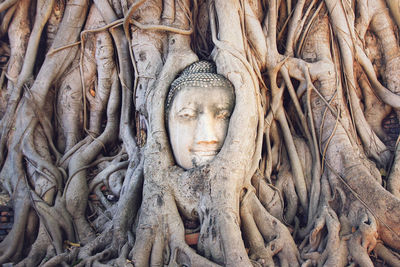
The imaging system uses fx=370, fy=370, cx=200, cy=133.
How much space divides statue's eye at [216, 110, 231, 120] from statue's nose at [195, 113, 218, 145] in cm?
7

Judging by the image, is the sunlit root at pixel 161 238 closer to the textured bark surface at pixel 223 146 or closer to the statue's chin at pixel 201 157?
the textured bark surface at pixel 223 146

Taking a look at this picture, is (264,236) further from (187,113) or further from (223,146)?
(187,113)

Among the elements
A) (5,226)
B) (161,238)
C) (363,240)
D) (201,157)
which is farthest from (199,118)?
(5,226)

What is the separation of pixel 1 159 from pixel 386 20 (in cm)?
387

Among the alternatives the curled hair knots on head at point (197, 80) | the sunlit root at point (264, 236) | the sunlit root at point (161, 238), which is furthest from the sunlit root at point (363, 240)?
the curled hair knots on head at point (197, 80)

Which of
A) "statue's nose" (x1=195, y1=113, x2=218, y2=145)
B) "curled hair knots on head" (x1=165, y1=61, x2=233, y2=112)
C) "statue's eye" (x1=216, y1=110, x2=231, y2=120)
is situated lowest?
"statue's nose" (x1=195, y1=113, x2=218, y2=145)

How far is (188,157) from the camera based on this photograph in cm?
280

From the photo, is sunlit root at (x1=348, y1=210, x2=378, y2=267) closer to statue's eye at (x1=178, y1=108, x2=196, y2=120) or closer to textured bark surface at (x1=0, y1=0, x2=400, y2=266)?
textured bark surface at (x1=0, y1=0, x2=400, y2=266)

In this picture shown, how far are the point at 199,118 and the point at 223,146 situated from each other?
11.3 inches

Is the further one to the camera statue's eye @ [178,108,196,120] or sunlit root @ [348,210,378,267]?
statue's eye @ [178,108,196,120]

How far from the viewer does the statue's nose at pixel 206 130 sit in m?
2.76

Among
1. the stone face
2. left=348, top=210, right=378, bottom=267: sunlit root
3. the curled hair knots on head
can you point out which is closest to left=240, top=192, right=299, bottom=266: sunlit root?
left=348, top=210, right=378, bottom=267: sunlit root

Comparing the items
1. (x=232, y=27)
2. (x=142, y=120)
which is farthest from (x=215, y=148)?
(x=232, y=27)

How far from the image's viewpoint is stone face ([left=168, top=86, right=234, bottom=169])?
110 inches
